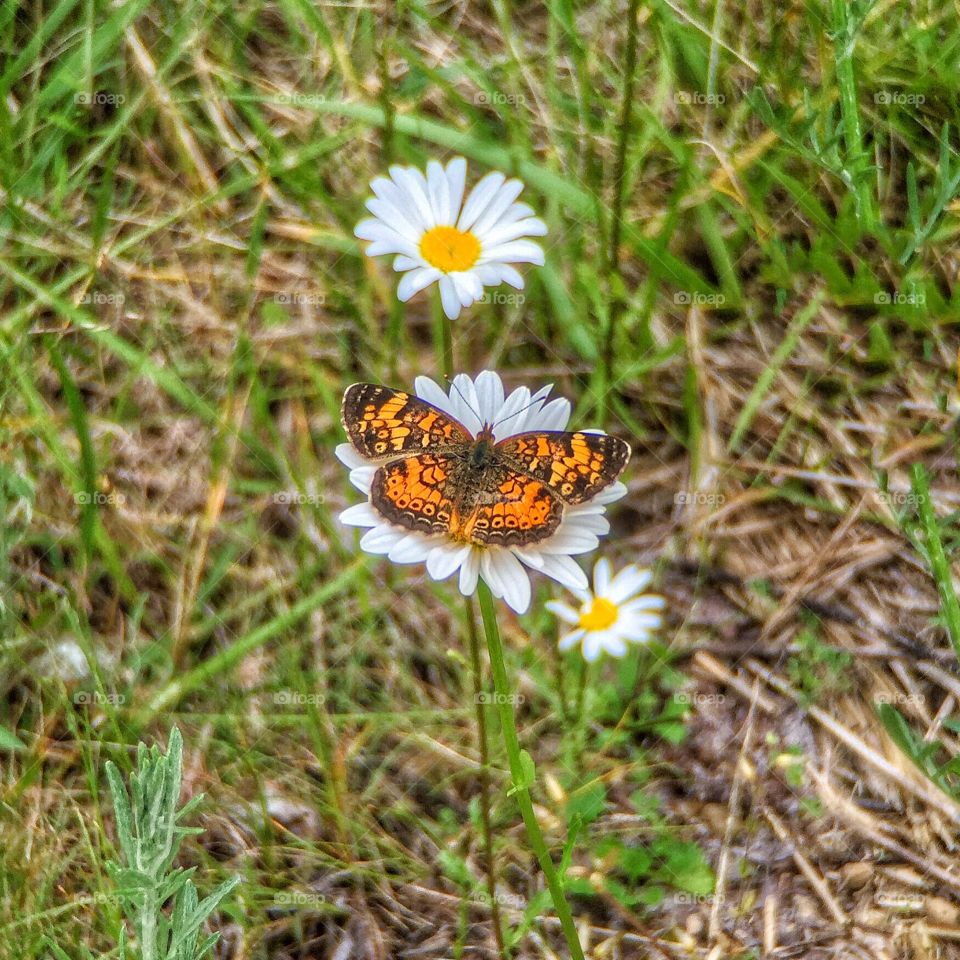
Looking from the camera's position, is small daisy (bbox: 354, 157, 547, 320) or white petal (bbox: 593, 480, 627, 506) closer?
white petal (bbox: 593, 480, 627, 506)

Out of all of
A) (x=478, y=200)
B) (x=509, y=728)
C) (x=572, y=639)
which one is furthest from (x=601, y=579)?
(x=509, y=728)

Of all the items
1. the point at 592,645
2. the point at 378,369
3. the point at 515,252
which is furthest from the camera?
the point at 378,369

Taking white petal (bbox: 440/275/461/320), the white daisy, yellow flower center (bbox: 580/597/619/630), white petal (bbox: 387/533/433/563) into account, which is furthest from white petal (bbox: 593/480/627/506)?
yellow flower center (bbox: 580/597/619/630)

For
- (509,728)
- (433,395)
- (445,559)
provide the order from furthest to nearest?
(433,395), (445,559), (509,728)

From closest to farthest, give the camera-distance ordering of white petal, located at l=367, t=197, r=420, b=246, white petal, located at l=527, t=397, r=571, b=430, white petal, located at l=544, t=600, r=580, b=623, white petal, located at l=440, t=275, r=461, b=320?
white petal, located at l=527, t=397, r=571, b=430, white petal, located at l=440, t=275, r=461, b=320, white petal, located at l=367, t=197, r=420, b=246, white petal, located at l=544, t=600, r=580, b=623

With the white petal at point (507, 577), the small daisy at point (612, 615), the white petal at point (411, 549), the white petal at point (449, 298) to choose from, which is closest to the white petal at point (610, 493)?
the white petal at point (507, 577)

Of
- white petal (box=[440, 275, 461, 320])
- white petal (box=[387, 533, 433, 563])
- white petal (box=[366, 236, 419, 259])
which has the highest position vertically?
white petal (box=[366, 236, 419, 259])

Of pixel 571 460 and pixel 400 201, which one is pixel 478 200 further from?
pixel 571 460

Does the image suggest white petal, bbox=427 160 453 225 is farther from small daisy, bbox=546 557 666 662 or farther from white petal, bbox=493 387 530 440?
small daisy, bbox=546 557 666 662
